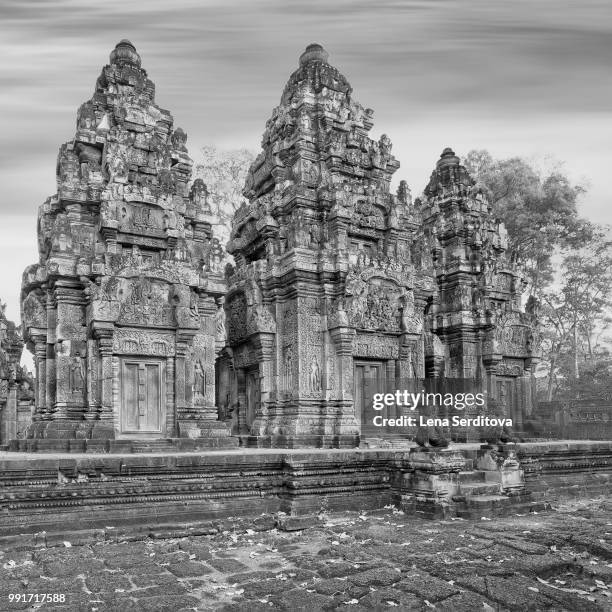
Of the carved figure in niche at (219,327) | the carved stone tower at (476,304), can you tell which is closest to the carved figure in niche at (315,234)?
the carved figure in niche at (219,327)

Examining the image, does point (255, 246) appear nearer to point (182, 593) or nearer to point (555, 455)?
point (555, 455)

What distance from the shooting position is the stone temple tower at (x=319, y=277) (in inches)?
529

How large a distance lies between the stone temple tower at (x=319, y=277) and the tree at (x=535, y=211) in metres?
12.4

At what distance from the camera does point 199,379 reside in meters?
12.1

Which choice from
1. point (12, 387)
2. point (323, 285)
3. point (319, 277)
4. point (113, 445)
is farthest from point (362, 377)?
point (12, 387)

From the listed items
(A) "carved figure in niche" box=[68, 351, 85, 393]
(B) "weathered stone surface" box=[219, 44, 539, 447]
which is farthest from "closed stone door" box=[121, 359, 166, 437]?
(B) "weathered stone surface" box=[219, 44, 539, 447]

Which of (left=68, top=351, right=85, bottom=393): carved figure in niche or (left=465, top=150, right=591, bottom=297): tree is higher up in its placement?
(left=465, top=150, right=591, bottom=297): tree

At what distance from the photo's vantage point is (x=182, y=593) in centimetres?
532

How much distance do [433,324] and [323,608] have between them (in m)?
14.1

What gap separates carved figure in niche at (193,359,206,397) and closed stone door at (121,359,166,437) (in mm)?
602

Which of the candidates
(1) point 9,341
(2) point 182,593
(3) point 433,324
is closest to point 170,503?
(2) point 182,593

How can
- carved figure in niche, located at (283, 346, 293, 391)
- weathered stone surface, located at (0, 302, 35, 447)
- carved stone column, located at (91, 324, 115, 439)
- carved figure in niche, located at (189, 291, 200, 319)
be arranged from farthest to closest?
weathered stone surface, located at (0, 302, 35, 447) → carved figure in niche, located at (283, 346, 293, 391) → carved figure in niche, located at (189, 291, 200, 319) → carved stone column, located at (91, 324, 115, 439)

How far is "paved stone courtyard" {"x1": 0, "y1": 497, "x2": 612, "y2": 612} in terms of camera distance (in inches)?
201

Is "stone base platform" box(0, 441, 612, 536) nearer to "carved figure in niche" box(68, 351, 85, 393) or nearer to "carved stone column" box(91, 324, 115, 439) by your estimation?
"carved stone column" box(91, 324, 115, 439)
